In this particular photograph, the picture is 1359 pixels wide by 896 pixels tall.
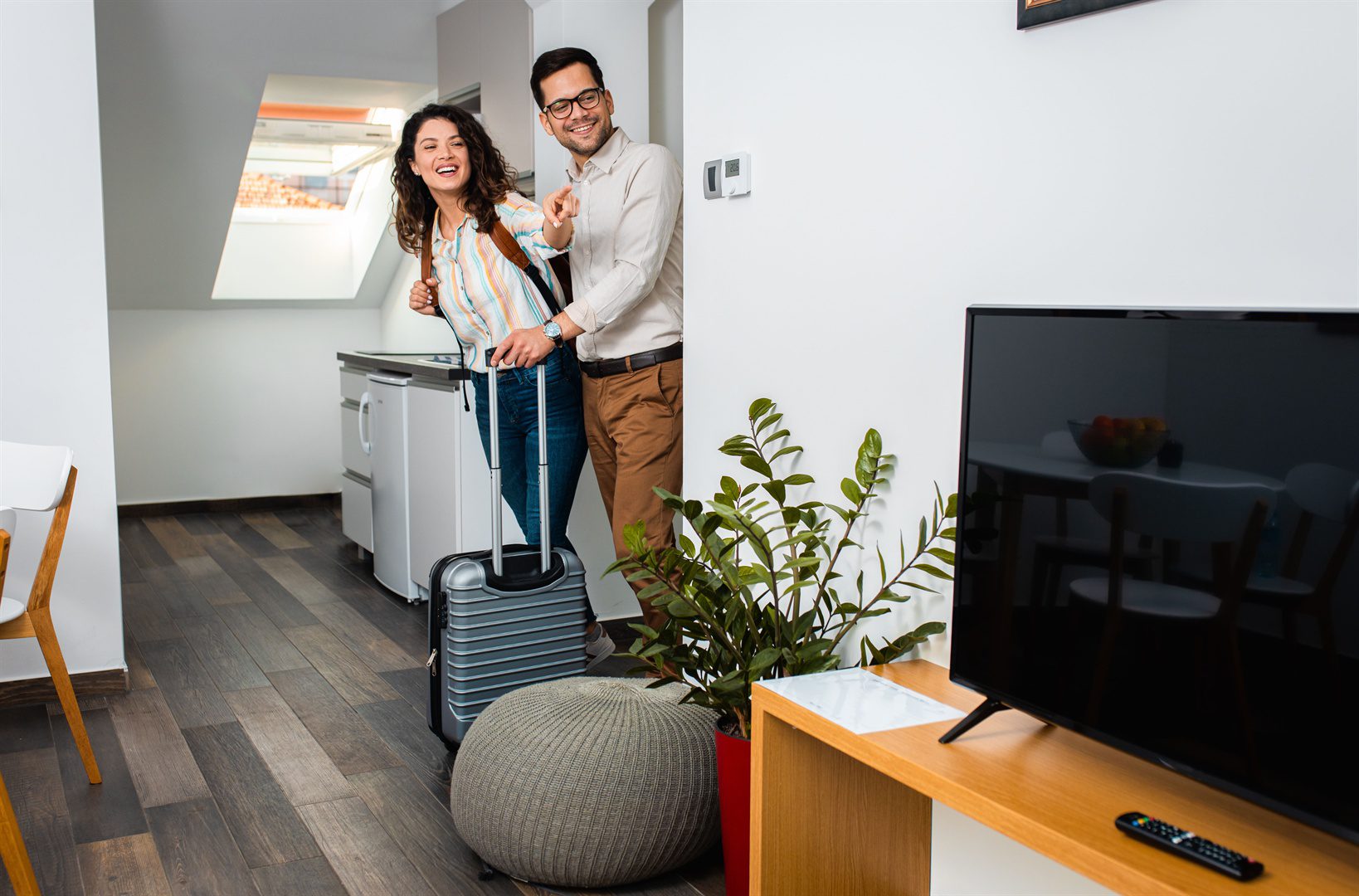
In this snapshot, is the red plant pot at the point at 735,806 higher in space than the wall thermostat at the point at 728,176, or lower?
lower

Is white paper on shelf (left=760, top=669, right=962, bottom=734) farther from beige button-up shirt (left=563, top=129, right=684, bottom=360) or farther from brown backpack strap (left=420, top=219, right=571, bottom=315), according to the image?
brown backpack strap (left=420, top=219, right=571, bottom=315)

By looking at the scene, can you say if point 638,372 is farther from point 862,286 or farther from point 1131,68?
point 1131,68

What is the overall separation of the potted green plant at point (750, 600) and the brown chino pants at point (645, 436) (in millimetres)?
854

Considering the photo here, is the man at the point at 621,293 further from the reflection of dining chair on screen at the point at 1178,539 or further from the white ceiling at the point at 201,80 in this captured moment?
the white ceiling at the point at 201,80

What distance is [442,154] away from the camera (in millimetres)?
3041

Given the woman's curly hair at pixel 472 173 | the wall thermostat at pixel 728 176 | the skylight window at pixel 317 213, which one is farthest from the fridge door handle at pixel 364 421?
the wall thermostat at pixel 728 176

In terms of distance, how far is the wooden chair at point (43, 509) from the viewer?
2514mm

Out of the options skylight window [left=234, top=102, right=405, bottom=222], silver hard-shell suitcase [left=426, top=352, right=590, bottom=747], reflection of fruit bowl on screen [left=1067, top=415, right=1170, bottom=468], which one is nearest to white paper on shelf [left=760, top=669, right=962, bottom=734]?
→ reflection of fruit bowl on screen [left=1067, top=415, right=1170, bottom=468]

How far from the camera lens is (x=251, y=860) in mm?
2242

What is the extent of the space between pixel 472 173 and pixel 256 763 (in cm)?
151

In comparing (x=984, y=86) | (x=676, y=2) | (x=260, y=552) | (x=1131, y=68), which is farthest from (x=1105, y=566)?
(x=260, y=552)

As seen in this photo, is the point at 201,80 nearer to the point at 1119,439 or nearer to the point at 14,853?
the point at 14,853

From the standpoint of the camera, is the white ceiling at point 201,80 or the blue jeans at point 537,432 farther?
the white ceiling at point 201,80

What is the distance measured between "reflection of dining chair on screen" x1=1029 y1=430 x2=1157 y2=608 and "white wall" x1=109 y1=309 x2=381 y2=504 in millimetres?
5375
